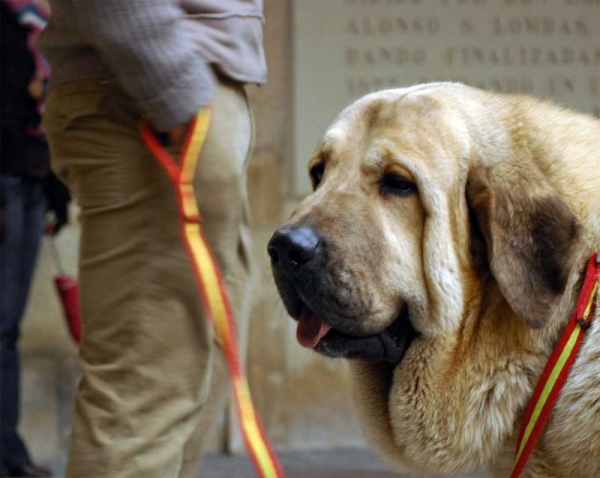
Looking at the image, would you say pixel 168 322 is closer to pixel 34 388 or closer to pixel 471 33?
pixel 34 388

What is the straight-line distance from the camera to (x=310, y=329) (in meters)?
2.78

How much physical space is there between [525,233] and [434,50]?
404 centimetres

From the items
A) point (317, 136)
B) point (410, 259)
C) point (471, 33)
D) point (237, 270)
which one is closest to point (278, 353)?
point (317, 136)

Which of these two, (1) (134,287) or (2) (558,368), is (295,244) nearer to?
(1) (134,287)

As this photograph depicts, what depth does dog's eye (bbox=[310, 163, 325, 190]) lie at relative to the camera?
9.78 ft

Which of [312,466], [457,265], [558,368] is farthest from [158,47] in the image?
[312,466]

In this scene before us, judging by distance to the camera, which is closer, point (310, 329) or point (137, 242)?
point (310, 329)

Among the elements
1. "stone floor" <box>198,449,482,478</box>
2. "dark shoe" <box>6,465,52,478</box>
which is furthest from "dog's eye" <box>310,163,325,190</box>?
"dark shoe" <box>6,465,52,478</box>

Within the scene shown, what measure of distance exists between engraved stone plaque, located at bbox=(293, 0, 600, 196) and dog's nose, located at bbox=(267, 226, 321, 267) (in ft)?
11.8

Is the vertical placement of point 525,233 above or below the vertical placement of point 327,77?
above

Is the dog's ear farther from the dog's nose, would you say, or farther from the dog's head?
the dog's nose

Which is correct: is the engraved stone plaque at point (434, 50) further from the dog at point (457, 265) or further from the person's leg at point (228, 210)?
the dog at point (457, 265)

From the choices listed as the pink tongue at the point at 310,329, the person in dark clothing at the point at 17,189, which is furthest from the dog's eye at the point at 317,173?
the person in dark clothing at the point at 17,189

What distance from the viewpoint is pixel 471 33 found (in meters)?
6.47
